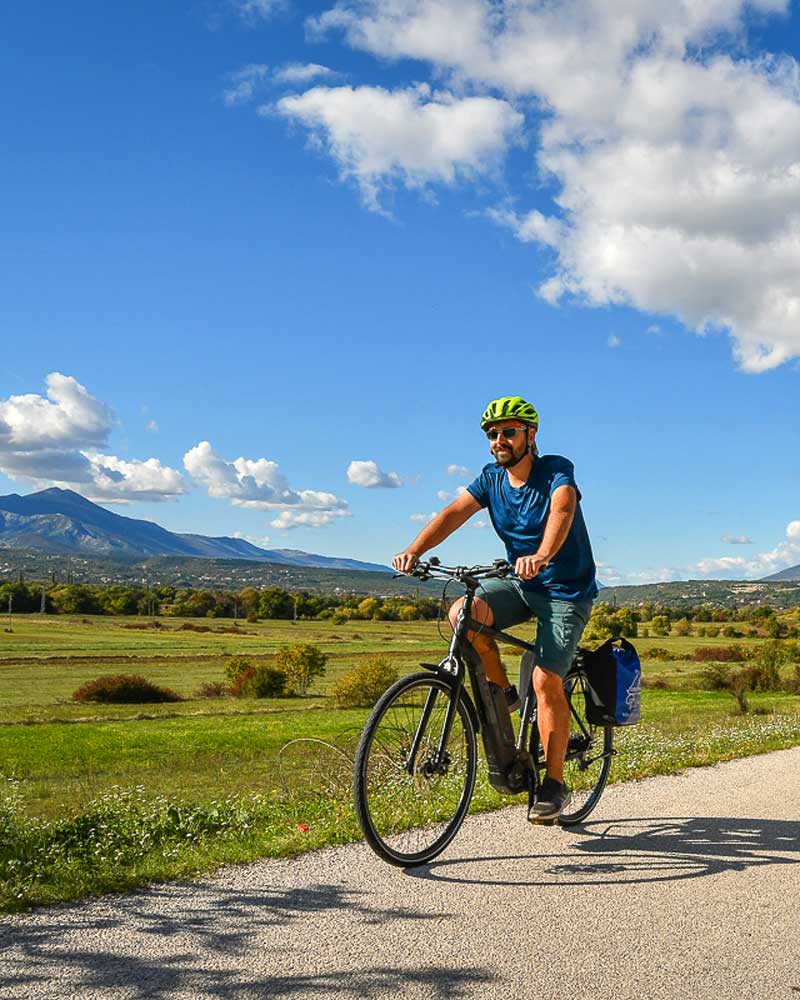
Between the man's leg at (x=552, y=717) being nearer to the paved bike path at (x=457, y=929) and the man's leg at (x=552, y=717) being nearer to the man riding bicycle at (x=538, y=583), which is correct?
the man riding bicycle at (x=538, y=583)

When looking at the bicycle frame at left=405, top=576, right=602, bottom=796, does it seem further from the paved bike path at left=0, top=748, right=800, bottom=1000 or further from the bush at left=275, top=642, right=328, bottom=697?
the bush at left=275, top=642, right=328, bottom=697

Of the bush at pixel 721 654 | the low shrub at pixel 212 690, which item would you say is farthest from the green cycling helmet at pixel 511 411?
the bush at pixel 721 654

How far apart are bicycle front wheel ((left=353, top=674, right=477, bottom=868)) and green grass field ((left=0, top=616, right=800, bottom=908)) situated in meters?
0.48

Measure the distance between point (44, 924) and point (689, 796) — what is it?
4777 millimetres

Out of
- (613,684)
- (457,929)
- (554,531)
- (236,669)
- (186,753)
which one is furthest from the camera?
(236,669)

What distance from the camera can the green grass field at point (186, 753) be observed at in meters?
5.56

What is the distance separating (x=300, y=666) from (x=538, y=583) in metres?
69.2

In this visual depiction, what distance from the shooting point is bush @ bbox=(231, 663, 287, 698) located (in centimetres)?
7394

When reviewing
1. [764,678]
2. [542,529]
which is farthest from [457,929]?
[764,678]

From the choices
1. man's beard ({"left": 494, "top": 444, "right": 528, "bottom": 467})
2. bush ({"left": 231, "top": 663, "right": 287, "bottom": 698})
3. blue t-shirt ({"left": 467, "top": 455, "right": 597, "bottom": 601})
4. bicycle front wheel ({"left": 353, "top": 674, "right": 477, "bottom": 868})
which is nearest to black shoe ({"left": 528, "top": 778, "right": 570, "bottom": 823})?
bicycle front wheel ({"left": 353, "top": 674, "right": 477, "bottom": 868})

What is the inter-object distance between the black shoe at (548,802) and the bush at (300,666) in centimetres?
6783

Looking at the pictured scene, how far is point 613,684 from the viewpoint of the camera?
6.31 metres

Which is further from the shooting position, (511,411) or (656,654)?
(656,654)

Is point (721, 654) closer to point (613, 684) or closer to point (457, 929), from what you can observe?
point (613, 684)
